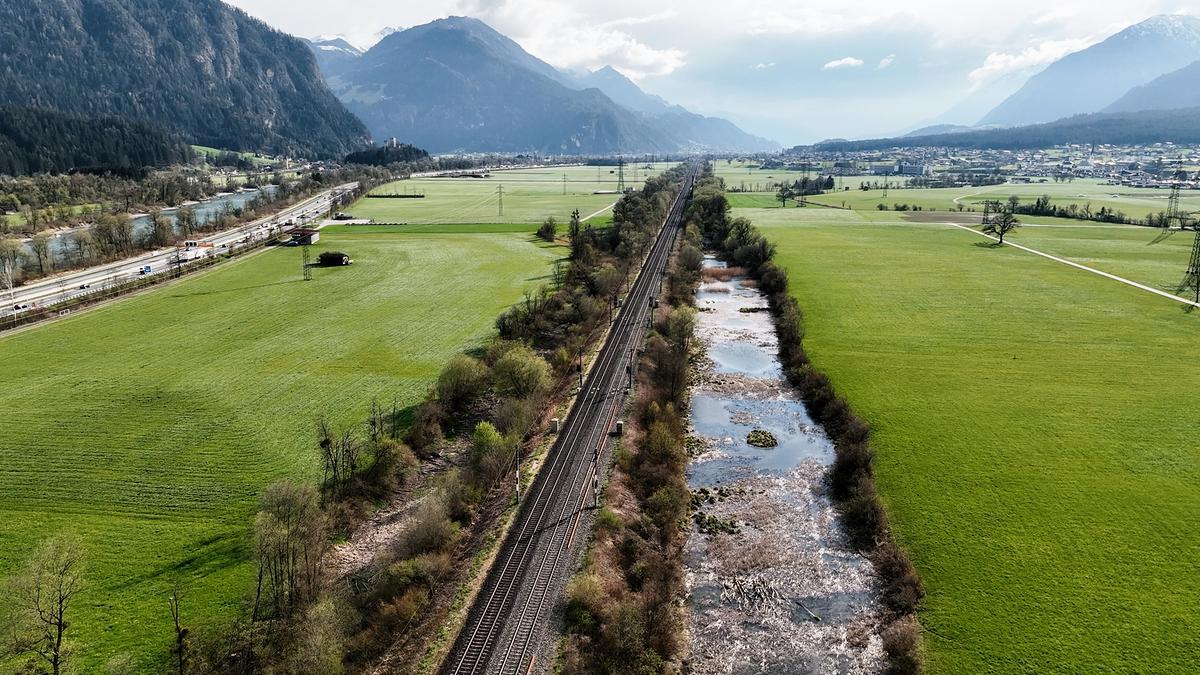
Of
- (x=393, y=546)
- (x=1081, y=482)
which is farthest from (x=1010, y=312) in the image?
(x=393, y=546)

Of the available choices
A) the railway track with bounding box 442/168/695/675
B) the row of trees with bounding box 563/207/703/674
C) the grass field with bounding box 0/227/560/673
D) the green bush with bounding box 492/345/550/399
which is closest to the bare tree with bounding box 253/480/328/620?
the grass field with bounding box 0/227/560/673

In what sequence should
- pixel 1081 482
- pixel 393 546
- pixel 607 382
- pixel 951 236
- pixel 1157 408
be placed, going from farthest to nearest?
pixel 951 236
pixel 607 382
pixel 1157 408
pixel 1081 482
pixel 393 546

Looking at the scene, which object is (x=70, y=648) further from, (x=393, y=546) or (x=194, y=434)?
(x=194, y=434)

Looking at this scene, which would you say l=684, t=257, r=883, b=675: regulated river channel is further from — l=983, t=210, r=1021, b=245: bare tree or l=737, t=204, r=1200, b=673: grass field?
l=983, t=210, r=1021, b=245: bare tree

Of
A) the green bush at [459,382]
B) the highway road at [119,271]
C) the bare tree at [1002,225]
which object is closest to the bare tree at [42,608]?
the green bush at [459,382]

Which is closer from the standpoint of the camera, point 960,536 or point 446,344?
point 960,536

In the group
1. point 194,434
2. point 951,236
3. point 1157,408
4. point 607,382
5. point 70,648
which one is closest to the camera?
point 70,648
